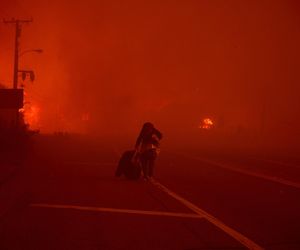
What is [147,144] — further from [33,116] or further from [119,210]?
[33,116]

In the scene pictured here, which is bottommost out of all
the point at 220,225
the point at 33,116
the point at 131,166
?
the point at 33,116

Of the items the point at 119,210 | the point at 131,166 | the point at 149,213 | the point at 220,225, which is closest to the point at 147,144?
the point at 131,166

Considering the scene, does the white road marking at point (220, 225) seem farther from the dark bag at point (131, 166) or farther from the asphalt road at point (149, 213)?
the dark bag at point (131, 166)

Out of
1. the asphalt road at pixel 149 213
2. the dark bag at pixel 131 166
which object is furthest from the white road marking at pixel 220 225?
the dark bag at pixel 131 166

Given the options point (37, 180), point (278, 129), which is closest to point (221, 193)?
point (37, 180)

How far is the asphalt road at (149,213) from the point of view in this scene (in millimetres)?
7586

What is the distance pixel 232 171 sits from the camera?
2081cm

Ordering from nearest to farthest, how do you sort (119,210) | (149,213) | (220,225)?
1. (220,225)
2. (149,213)
3. (119,210)

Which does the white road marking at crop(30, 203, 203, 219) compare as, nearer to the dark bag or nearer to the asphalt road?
the asphalt road

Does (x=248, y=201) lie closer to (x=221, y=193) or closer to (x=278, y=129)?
(x=221, y=193)

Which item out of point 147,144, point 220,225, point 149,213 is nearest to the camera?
point 220,225

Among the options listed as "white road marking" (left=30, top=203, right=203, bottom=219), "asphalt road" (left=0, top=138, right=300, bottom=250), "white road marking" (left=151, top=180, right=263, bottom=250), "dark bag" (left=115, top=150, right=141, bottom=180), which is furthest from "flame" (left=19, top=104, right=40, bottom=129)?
"white road marking" (left=30, top=203, right=203, bottom=219)

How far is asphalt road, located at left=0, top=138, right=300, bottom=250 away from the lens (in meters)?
7.59

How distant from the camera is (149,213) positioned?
393 inches
